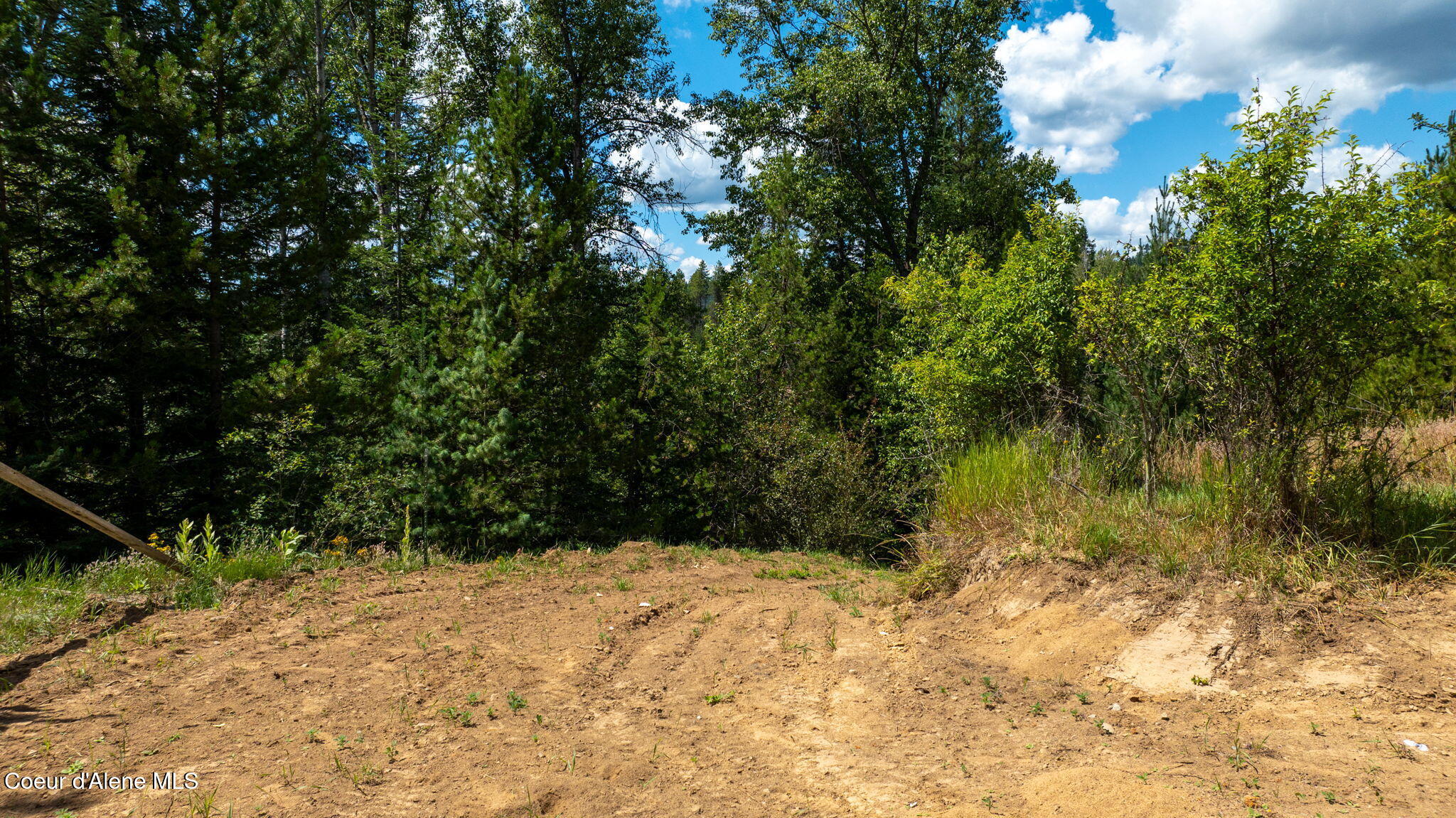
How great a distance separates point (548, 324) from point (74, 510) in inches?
223

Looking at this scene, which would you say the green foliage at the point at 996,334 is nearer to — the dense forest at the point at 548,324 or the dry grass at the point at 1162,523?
the dense forest at the point at 548,324

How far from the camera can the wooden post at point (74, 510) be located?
424 centimetres

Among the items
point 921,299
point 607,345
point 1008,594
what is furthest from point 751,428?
point 1008,594

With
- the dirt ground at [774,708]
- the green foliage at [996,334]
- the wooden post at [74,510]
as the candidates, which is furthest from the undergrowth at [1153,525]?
the wooden post at [74,510]

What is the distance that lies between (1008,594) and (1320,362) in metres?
2.58

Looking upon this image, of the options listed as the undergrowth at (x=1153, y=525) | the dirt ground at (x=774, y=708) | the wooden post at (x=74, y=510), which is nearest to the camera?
the dirt ground at (x=774, y=708)

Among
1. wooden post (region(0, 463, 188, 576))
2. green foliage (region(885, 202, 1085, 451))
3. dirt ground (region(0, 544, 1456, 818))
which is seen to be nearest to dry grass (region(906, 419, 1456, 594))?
dirt ground (region(0, 544, 1456, 818))

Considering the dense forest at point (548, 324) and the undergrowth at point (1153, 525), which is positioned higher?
the dense forest at point (548, 324)

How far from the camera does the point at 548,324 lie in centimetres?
966

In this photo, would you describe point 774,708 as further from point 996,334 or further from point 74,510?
point 996,334

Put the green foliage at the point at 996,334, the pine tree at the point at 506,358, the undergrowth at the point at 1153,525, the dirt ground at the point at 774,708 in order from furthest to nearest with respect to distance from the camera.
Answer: the green foliage at the point at 996,334 < the pine tree at the point at 506,358 < the undergrowth at the point at 1153,525 < the dirt ground at the point at 774,708

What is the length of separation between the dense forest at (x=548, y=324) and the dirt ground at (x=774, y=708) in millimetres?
1213

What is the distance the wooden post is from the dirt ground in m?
0.53

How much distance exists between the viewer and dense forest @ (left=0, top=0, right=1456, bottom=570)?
15.6 ft
